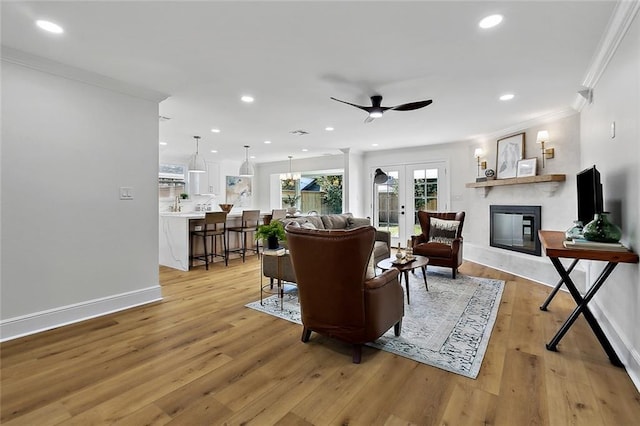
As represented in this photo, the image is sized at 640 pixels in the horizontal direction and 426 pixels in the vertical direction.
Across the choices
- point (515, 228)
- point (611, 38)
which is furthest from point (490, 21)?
point (515, 228)

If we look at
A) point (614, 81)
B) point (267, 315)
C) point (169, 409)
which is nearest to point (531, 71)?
point (614, 81)

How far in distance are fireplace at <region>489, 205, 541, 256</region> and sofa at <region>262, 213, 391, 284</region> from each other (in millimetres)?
2036

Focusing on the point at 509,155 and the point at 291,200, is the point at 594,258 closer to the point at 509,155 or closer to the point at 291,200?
the point at 509,155

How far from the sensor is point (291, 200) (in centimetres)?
992

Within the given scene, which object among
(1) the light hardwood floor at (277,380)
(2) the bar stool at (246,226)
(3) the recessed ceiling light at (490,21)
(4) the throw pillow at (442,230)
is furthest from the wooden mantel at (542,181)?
(2) the bar stool at (246,226)

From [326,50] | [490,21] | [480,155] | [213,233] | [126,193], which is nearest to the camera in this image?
[490,21]

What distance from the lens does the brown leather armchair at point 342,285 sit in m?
2.13

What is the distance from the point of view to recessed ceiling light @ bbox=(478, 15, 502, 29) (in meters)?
2.09

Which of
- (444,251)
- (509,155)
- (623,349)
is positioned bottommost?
(623,349)

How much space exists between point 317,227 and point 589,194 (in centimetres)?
307

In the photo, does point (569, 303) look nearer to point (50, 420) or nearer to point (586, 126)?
point (586, 126)

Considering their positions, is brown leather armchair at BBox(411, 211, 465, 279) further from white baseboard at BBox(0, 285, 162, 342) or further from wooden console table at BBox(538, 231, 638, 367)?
white baseboard at BBox(0, 285, 162, 342)

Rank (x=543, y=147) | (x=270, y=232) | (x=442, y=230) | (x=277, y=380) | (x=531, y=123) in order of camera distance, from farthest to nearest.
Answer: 1. (x=442, y=230)
2. (x=531, y=123)
3. (x=543, y=147)
4. (x=270, y=232)
5. (x=277, y=380)

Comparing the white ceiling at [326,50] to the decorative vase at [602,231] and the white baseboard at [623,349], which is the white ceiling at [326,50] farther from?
the white baseboard at [623,349]
